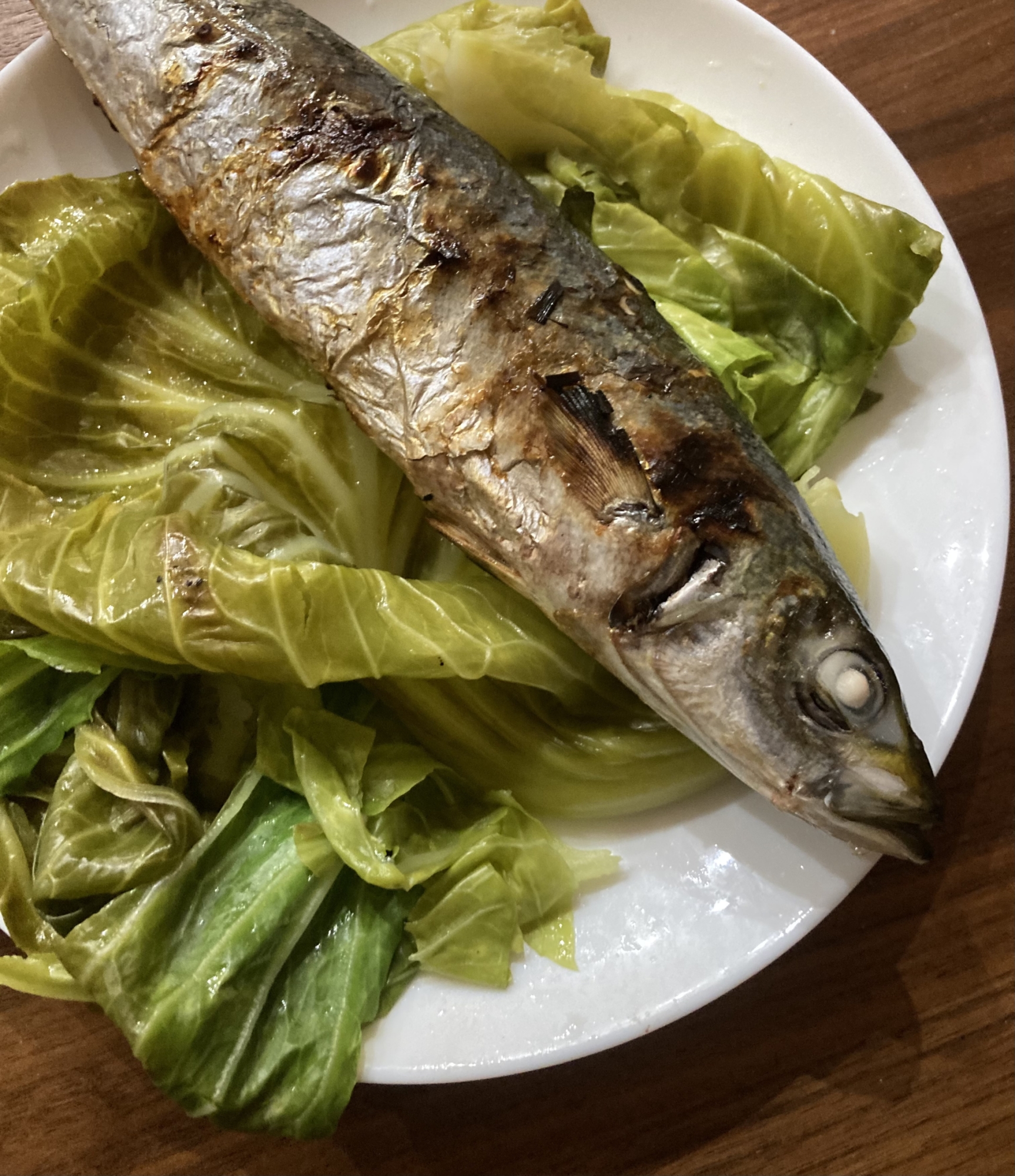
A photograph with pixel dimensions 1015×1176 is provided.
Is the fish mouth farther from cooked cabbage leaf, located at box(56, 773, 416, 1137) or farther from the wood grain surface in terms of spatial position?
cooked cabbage leaf, located at box(56, 773, 416, 1137)

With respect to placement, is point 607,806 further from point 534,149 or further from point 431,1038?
point 534,149

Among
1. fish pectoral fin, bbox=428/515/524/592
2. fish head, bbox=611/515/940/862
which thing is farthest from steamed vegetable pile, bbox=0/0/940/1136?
fish head, bbox=611/515/940/862

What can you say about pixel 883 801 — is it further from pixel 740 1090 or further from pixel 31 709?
pixel 31 709

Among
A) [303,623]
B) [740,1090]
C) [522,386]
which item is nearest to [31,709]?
[303,623]

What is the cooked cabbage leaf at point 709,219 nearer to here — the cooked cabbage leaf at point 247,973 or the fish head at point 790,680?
the fish head at point 790,680

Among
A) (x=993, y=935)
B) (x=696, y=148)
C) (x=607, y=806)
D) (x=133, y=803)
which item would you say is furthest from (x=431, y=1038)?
(x=696, y=148)
